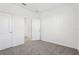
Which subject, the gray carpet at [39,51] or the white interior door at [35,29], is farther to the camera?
the white interior door at [35,29]

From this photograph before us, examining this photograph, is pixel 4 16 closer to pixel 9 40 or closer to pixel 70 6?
pixel 9 40

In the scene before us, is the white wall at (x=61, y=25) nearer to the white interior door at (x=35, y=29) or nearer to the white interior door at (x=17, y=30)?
the white interior door at (x=35, y=29)

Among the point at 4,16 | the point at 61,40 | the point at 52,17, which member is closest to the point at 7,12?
the point at 4,16

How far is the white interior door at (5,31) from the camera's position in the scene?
3314 mm

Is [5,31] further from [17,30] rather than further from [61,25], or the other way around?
[61,25]

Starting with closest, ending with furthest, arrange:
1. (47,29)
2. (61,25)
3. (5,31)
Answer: (5,31), (61,25), (47,29)

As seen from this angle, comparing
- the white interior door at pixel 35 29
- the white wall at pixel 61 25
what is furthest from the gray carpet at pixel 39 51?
the white interior door at pixel 35 29

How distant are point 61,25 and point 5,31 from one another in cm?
332

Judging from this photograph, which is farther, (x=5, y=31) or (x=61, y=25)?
(x=61, y=25)

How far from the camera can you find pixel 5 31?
3.49m

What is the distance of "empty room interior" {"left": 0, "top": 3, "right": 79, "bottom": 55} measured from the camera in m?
3.32

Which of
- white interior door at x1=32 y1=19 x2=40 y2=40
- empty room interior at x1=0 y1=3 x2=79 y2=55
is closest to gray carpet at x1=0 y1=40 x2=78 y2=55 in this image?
empty room interior at x1=0 y1=3 x2=79 y2=55

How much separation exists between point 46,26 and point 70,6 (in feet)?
7.74

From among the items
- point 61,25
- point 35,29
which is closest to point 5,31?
point 35,29
